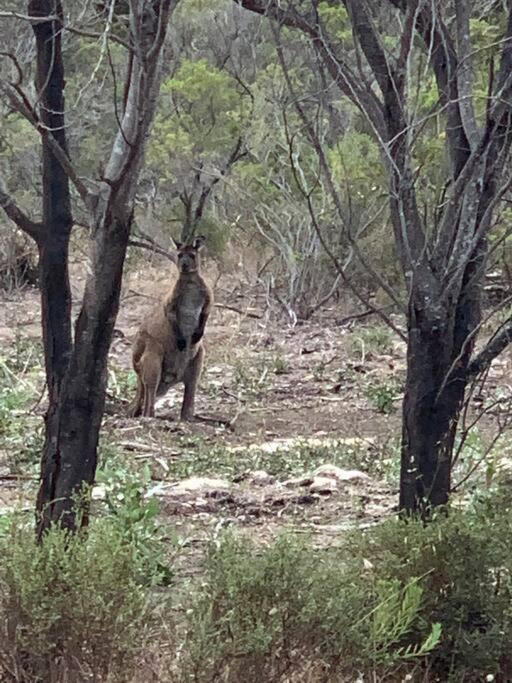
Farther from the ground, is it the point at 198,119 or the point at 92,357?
the point at 198,119

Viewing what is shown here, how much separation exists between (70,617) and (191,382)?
277 inches

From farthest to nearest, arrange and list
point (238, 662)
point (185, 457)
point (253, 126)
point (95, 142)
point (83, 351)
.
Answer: point (95, 142)
point (253, 126)
point (185, 457)
point (83, 351)
point (238, 662)

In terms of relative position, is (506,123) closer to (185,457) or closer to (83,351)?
(83,351)

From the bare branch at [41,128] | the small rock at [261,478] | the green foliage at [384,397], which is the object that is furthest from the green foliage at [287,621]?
the green foliage at [384,397]

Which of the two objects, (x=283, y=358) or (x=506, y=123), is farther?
(x=283, y=358)

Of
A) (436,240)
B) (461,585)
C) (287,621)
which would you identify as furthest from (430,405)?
(287,621)

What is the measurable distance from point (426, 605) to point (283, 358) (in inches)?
344

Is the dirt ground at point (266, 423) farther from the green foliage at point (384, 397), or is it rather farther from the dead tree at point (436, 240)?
the dead tree at point (436, 240)

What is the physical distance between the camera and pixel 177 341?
10312 mm

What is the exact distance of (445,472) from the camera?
383 centimetres

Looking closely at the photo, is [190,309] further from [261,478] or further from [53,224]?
[53,224]

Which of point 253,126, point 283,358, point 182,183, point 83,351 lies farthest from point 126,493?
point 182,183

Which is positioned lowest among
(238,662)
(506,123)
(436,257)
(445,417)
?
(238,662)

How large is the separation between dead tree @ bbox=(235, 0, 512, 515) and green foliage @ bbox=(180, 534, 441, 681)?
707 millimetres
